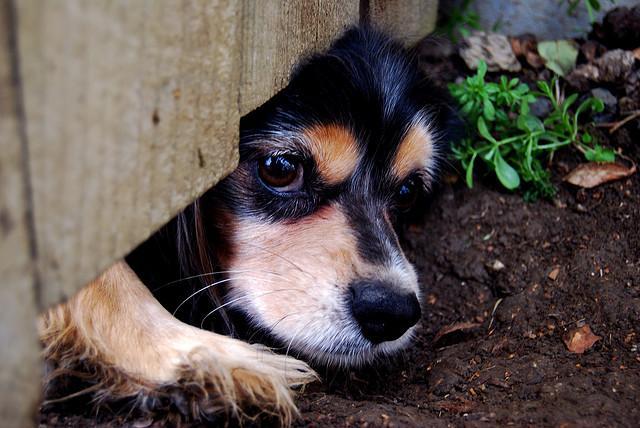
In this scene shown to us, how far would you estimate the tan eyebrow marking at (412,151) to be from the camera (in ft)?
8.84

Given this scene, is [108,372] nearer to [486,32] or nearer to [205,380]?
[205,380]

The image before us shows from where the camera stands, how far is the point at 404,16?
3.48 meters

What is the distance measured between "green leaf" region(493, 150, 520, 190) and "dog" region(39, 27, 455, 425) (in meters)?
0.45

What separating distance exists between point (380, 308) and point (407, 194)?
2.65 ft

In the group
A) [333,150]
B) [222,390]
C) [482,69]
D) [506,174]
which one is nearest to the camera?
[222,390]

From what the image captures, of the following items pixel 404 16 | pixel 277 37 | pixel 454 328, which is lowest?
pixel 454 328

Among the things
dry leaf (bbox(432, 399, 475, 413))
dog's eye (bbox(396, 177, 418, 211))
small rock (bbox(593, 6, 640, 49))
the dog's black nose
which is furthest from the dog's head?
small rock (bbox(593, 6, 640, 49))

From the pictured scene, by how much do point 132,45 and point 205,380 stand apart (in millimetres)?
919

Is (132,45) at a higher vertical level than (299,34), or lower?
higher

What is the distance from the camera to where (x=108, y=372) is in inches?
74.3

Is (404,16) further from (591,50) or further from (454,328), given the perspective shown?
(454,328)

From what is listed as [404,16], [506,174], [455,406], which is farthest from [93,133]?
[404,16]

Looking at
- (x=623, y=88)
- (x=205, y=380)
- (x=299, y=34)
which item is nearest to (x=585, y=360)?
(x=205, y=380)

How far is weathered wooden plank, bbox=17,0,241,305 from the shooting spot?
1.10 m
